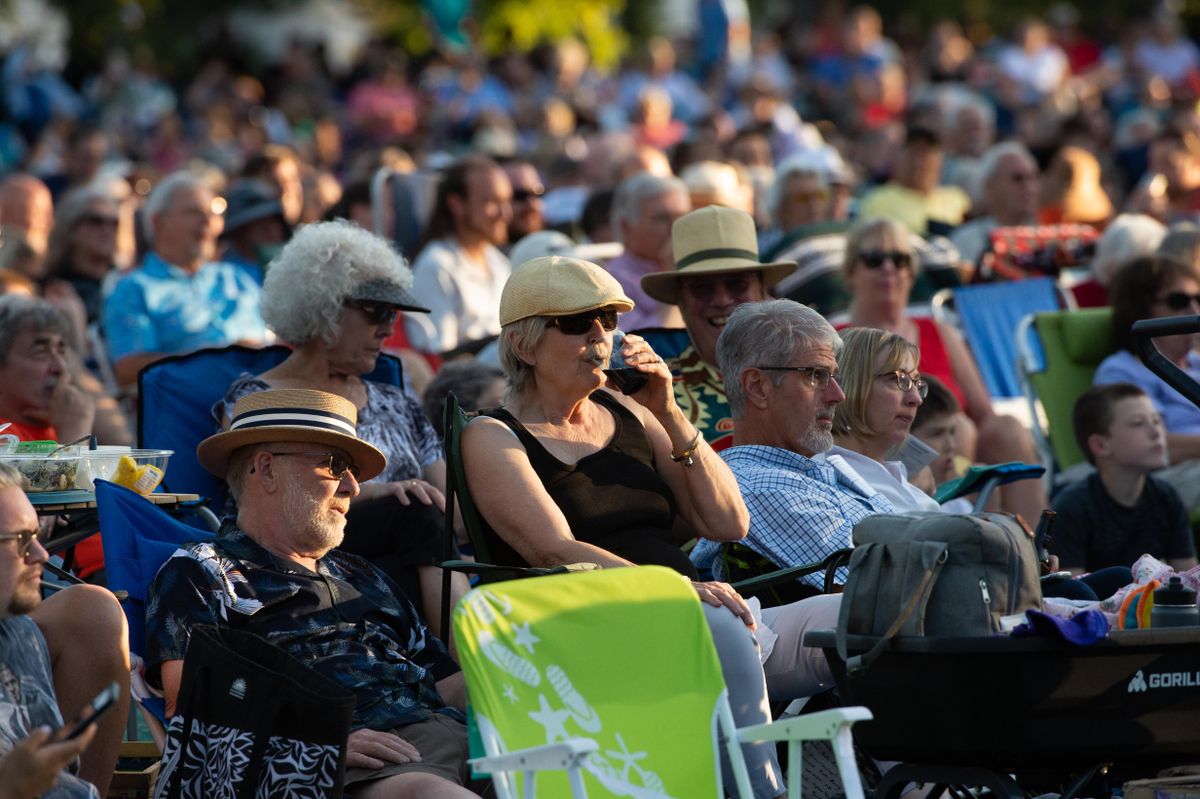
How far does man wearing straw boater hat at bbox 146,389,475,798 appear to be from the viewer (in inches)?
168

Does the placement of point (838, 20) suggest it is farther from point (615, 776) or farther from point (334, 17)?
point (615, 776)

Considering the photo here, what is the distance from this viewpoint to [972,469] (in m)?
5.82

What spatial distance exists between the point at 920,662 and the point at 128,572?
81.3 inches

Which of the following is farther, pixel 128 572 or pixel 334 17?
pixel 334 17

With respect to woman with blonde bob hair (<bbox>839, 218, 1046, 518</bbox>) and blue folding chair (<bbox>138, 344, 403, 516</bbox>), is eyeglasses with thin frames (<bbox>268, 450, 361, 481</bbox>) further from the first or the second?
woman with blonde bob hair (<bbox>839, 218, 1046, 518</bbox>)

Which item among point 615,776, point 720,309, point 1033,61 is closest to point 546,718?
point 615,776

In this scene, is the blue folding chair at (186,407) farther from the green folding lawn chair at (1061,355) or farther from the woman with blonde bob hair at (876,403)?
the green folding lawn chair at (1061,355)

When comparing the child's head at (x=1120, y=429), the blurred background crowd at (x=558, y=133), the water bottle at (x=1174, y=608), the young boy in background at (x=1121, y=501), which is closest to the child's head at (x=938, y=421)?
the young boy in background at (x=1121, y=501)

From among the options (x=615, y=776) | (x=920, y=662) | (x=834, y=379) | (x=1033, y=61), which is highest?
(x=1033, y=61)

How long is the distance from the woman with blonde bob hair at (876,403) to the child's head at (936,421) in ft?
3.49

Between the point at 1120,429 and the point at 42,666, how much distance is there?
4562 mm

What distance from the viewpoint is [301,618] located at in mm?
4418

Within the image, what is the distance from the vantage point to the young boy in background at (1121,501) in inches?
269

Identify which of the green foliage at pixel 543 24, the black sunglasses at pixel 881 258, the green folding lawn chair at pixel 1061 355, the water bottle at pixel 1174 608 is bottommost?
the water bottle at pixel 1174 608
